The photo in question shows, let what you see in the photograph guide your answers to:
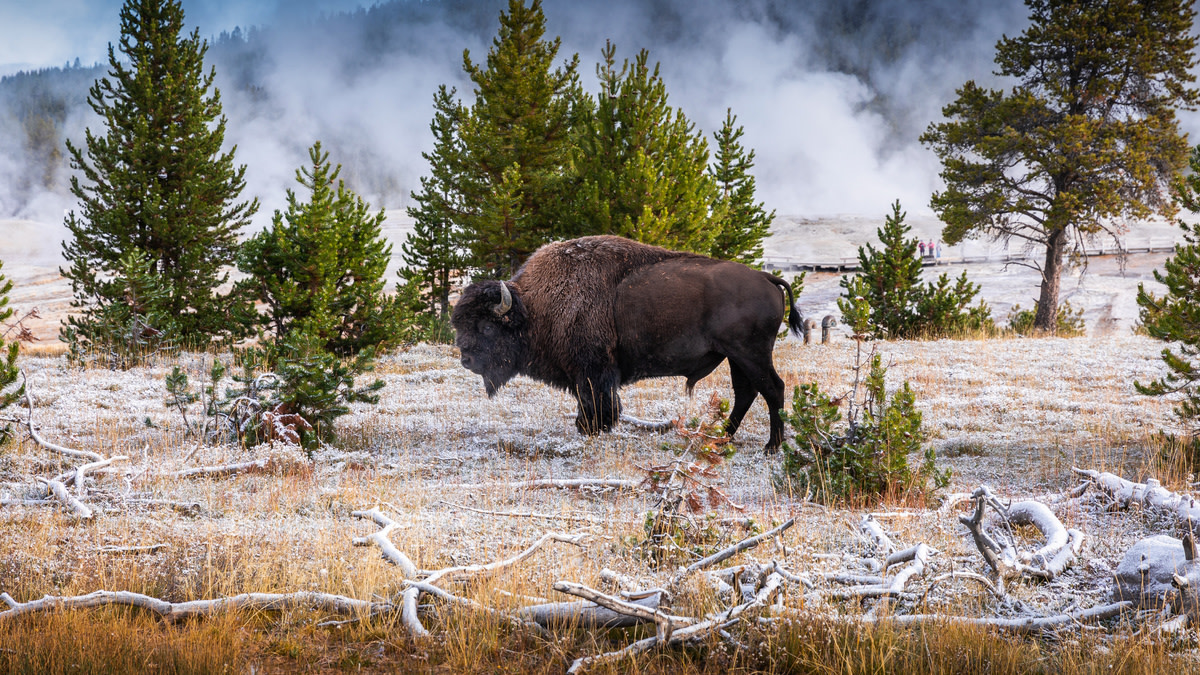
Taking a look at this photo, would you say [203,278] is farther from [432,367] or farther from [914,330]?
[914,330]

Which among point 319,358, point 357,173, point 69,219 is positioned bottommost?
point 319,358

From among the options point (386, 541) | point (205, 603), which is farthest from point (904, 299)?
point (205, 603)

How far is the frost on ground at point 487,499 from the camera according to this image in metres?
3.70

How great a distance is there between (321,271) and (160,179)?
7.41 m

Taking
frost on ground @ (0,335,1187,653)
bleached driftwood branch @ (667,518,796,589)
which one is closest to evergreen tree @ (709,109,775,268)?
frost on ground @ (0,335,1187,653)

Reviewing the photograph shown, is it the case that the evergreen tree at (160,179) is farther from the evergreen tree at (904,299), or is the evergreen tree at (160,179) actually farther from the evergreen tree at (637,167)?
the evergreen tree at (904,299)

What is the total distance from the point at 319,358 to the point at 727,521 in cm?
466

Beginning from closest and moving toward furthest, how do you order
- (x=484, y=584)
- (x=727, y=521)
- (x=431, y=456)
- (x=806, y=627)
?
(x=806, y=627)
(x=484, y=584)
(x=727, y=521)
(x=431, y=456)

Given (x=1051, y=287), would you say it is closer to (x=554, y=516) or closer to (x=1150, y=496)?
(x=1150, y=496)

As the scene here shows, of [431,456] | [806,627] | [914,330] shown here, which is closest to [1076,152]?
[914,330]

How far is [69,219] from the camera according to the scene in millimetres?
18203

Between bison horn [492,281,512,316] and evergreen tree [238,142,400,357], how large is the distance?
6.13m

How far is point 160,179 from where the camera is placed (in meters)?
18.2

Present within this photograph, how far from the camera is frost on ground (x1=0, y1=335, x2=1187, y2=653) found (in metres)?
3.70
